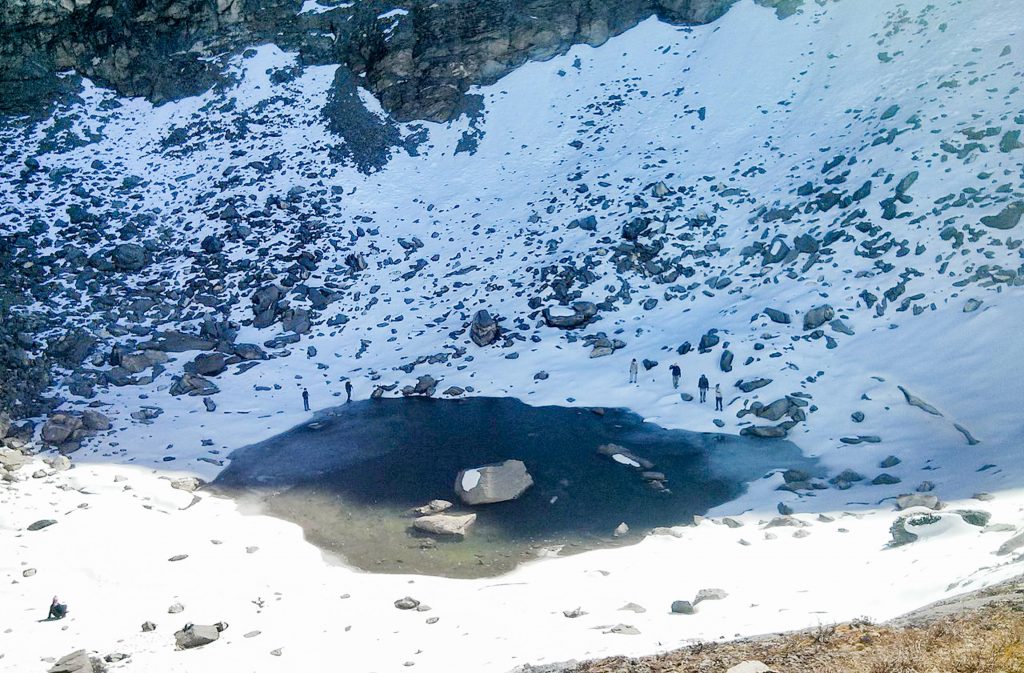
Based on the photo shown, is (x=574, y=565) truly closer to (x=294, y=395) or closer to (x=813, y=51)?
(x=294, y=395)

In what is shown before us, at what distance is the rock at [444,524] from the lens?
50.8ft

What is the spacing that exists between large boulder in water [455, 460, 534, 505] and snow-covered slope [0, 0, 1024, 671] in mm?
3446

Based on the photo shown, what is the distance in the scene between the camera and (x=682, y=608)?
10.7m

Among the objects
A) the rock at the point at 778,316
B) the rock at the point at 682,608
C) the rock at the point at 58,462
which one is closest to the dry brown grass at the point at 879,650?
the rock at the point at 682,608

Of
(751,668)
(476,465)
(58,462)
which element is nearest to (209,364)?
(58,462)

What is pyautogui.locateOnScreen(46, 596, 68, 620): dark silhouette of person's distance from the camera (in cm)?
1226

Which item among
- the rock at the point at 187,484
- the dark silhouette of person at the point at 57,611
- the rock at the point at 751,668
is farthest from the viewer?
the rock at the point at 187,484

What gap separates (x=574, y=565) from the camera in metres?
13.7

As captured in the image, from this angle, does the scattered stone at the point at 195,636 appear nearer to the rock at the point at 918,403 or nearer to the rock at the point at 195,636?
the rock at the point at 195,636

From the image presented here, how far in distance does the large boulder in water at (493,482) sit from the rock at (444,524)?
893 mm

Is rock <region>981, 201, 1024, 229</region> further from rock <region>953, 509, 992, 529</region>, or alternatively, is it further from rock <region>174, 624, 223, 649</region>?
rock <region>174, 624, 223, 649</region>

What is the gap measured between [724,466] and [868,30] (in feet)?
74.4

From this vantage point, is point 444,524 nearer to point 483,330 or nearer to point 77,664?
point 77,664

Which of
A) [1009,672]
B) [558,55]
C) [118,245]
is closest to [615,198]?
[558,55]
